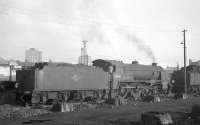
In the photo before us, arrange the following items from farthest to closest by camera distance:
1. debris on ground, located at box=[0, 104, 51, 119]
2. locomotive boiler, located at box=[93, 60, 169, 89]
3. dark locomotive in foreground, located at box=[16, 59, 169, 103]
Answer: locomotive boiler, located at box=[93, 60, 169, 89], dark locomotive in foreground, located at box=[16, 59, 169, 103], debris on ground, located at box=[0, 104, 51, 119]

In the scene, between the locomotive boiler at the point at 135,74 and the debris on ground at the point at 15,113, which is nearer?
the debris on ground at the point at 15,113

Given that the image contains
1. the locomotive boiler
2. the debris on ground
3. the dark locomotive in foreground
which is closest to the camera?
the debris on ground

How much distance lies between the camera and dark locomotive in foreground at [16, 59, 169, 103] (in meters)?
22.4

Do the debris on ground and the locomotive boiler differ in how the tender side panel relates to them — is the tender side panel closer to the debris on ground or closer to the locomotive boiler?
the locomotive boiler

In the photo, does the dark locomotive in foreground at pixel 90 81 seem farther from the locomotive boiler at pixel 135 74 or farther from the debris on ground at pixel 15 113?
the debris on ground at pixel 15 113

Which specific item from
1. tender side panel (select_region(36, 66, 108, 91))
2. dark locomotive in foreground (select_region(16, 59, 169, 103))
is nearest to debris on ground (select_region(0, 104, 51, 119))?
dark locomotive in foreground (select_region(16, 59, 169, 103))

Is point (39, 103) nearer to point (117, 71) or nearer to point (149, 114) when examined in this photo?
point (117, 71)

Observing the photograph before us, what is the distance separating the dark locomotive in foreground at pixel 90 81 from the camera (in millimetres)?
22422

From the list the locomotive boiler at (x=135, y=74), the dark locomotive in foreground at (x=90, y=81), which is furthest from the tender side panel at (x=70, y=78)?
the locomotive boiler at (x=135, y=74)

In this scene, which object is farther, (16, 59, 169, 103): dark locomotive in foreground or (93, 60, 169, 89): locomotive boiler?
(93, 60, 169, 89): locomotive boiler

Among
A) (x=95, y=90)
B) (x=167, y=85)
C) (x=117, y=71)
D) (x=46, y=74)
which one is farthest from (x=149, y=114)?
(x=167, y=85)

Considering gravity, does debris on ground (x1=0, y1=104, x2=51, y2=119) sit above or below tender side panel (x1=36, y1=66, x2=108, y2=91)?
below

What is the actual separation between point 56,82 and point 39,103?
81.2 inches

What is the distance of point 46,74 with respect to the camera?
74.2 feet
